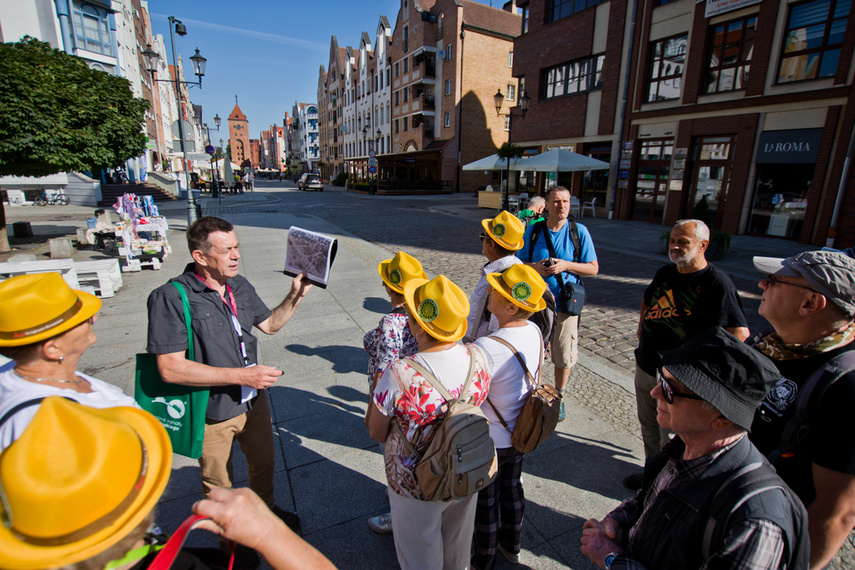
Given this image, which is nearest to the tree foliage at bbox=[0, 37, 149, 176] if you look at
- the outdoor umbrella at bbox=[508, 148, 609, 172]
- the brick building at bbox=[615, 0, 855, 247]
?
the outdoor umbrella at bbox=[508, 148, 609, 172]

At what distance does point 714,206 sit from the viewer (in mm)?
15773

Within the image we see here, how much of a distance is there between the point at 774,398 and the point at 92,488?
8.00 feet

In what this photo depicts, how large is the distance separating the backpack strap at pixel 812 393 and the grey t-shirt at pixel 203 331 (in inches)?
108

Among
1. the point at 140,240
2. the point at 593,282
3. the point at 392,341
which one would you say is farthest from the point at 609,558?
the point at 140,240

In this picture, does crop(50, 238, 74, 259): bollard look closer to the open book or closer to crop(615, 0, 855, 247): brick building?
the open book

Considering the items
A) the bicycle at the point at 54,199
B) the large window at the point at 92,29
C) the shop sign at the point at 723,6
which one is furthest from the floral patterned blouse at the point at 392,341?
the large window at the point at 92,29

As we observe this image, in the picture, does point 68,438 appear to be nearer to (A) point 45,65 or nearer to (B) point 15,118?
(B) point 15,118

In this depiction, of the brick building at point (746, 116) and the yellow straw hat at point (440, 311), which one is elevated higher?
the brick building at point (746, 116)

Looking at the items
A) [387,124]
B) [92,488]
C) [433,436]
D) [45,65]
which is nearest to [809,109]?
[433,436]

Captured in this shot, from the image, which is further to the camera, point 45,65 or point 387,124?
point 387,124

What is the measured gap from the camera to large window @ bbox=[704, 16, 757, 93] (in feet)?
47.1

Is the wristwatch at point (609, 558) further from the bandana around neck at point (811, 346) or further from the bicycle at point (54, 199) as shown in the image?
the bicycle at point (54, 199)

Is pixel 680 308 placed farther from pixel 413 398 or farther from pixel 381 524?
pixel 381 524

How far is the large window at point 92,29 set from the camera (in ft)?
86.5
